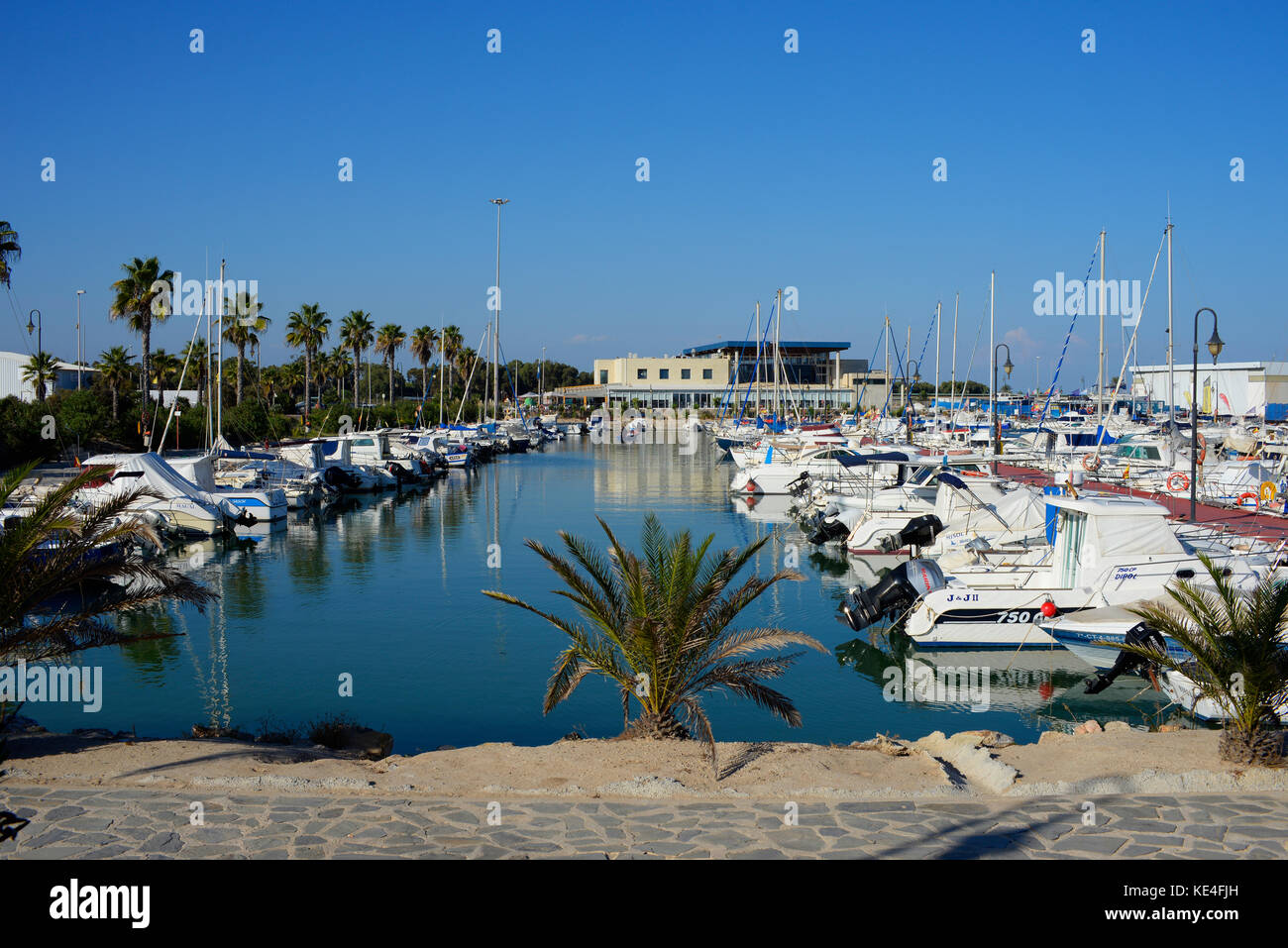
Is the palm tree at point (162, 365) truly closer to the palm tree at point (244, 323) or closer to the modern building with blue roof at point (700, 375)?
the palm tree at point (244, 323)

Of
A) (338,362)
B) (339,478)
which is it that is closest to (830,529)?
(339,478)

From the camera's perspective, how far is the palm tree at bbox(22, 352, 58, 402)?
5709 centimetres

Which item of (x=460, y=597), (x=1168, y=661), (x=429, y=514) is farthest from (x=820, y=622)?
(x=429, y=514)

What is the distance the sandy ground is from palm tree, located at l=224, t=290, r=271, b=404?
56058mm

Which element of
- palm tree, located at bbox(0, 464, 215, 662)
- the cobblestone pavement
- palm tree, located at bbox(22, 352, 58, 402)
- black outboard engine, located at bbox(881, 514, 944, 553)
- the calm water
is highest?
palm tree, located at bbox(22, 352, 58, 402)

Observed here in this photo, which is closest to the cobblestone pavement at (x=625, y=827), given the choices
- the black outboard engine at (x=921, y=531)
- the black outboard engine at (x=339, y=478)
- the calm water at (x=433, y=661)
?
the calm water at (x=433, y=661)

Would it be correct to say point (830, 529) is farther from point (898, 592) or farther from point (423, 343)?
point (423, 343)

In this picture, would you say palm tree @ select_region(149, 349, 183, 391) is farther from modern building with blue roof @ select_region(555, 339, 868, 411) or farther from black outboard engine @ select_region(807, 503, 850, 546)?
modern building with blue roof @ select_region(555, 339, 868, 411)

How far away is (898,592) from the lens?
69.2ft

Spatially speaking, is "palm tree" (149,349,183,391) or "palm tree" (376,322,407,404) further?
"palm tree" (376,322,407,404)

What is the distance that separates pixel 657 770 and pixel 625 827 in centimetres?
176

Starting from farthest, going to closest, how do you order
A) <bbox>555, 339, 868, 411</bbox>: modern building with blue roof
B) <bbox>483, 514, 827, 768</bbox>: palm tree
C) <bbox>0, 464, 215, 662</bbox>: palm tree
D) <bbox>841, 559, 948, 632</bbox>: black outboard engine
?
<bbox>555, 339, 868, 411</bbox>: modern building with blue roof
<bbox>841, 559, 948, 632</bbox>: black outboard engine
<bbox>483, 514, 827, 768</bbox>: palm tree
<bbox>0, 464, 215, 662</bbox>: palm tree

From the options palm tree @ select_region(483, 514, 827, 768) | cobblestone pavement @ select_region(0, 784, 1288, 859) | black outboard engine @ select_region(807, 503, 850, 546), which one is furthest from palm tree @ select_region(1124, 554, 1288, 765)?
black outboard engine @ select_region(807, 503, 850, 546)
